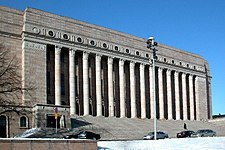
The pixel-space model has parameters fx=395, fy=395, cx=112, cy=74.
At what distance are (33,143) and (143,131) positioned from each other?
40.5m

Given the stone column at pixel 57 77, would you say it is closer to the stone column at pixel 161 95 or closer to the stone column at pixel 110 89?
the stone column at pixel 110 89

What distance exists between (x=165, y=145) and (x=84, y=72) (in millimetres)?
34871

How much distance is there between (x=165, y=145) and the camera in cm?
3534

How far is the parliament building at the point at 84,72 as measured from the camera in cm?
6094

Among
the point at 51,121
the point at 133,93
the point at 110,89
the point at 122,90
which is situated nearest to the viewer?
the point at 51,121

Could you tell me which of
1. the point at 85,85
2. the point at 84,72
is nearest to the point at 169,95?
the point at 85,85

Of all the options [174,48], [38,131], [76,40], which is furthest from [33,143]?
[174,48]

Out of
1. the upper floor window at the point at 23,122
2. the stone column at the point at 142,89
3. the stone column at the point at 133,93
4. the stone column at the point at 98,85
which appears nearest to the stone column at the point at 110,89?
the stone column at the point at 98,85

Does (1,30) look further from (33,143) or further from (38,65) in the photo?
(33,143)

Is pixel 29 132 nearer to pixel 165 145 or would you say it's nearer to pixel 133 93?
pixel 165 145

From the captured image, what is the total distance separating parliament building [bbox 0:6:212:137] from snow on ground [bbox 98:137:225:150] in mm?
20309

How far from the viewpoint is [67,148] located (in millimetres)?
26406

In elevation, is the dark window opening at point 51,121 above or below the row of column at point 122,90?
below

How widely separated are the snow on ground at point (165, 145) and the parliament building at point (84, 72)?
20309 millimetres
